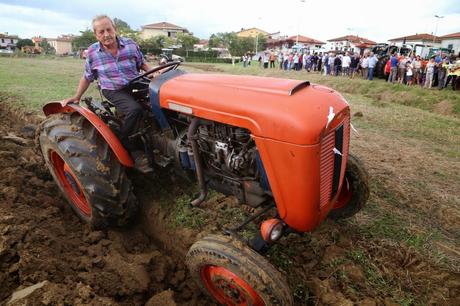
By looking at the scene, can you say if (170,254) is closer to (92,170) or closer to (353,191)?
(92,170)

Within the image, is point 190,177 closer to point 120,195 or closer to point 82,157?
point 120,195

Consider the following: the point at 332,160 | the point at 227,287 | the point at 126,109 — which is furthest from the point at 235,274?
the point at 126,109

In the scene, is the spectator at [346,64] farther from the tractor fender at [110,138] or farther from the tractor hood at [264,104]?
the tractor fender at [110,138]

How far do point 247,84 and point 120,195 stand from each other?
57.8 inches

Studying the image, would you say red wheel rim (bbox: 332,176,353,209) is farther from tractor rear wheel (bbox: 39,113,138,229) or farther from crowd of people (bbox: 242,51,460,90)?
crowd of people (bbox: 242,51,460,90)

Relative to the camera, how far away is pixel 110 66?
11.0ft

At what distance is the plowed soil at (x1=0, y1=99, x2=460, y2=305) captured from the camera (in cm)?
251

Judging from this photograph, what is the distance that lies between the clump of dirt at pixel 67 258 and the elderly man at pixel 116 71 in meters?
0.74

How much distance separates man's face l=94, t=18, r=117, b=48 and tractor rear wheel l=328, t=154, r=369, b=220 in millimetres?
2353

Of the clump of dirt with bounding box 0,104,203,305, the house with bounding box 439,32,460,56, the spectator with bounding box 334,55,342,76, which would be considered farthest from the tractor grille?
the house with bounding box 439,32,460,56

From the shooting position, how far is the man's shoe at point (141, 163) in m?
3.27

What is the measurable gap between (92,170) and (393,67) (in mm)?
14437

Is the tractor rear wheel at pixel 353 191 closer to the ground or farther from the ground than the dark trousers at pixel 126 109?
closer to the ground

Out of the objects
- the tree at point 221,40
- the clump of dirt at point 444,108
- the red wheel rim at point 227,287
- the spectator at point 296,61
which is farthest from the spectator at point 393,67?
the tree at point 221,40
